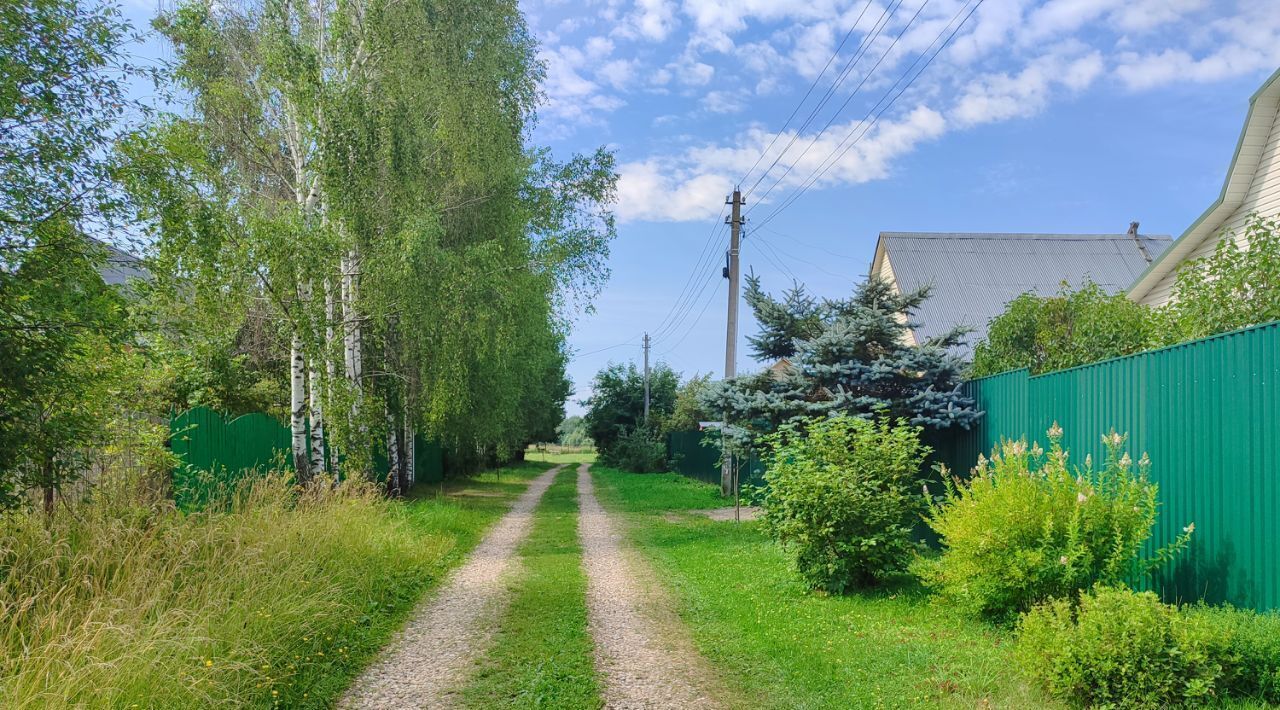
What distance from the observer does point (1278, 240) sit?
25.8 feet

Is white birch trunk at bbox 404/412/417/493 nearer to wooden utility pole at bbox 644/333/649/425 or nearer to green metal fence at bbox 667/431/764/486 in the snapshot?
green metal fence at bbox 667/431/764/486

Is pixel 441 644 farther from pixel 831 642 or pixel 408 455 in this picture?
pixel 408 455

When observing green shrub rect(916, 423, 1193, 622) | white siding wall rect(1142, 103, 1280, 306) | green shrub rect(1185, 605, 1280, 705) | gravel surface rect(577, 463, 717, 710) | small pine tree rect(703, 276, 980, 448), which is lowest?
gravel surface rect(577, 463, 717, 710)

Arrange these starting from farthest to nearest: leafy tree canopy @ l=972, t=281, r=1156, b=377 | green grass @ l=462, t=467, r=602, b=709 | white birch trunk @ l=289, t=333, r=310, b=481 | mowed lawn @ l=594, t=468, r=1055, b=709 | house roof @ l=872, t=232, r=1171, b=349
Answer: house roof @ l=872, t=232, r=1171, b=349
white birch trunk @ l=289, t=333, r=310, b=481
leafy tree canopy @ l=972, t=281, r=1156, b=377
green grass @ l=462, t=467, r=602, b=709
mowed lawn @ l=594, t=468, r=1055, b=709

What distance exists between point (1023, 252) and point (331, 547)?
77.0 feet

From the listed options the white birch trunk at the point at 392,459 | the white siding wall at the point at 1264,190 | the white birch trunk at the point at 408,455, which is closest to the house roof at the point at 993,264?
the white siding wall at the point at 1264,190

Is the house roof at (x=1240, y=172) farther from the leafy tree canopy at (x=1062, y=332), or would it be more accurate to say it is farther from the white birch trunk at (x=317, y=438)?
the white birch trunk at (x=317, y=438)

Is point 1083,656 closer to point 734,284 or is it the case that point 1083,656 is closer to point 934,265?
point 734,284

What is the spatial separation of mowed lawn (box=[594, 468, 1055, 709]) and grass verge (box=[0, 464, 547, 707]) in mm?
2737

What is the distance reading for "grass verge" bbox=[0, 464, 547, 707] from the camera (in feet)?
14.5

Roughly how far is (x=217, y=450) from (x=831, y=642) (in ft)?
26.1

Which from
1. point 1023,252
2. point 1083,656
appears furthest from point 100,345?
point 1023,252

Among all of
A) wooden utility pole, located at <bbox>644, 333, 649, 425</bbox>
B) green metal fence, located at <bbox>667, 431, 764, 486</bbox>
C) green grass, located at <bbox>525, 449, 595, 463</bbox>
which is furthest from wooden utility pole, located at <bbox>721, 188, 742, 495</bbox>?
green grass, located at <bbox>525, 449, 595, 463</bbox>

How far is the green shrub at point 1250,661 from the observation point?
14.6 ft
